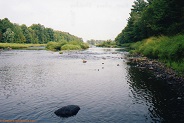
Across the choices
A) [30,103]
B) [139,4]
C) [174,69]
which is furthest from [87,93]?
[139,4]

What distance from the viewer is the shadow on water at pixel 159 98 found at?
1271 centimetres

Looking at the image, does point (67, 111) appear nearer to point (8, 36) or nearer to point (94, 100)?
point (94, 100)

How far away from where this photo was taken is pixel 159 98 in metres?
16.4

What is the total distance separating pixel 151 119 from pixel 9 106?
32.5ft

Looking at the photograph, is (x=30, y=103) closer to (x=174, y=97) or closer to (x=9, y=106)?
(x=9, y=106)

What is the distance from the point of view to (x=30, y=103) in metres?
15.4

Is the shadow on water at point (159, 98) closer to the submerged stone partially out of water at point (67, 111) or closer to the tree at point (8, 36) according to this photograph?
the submerged stone partially out of water at point (67, 111)

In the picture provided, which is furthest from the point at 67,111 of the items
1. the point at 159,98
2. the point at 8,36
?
the point at 8,36

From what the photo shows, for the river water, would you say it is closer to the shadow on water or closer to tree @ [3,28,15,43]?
the shadow on water

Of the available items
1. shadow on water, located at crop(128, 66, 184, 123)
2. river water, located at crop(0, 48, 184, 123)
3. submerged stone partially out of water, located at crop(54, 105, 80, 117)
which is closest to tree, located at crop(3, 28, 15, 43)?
river water, located at crop(0, 48, 184, 123)

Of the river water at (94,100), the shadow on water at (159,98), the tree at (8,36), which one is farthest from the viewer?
the tree at (8,36)

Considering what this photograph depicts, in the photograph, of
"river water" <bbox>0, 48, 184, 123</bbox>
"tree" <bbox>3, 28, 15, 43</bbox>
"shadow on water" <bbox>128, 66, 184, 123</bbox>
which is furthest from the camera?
"tree" <bbox>3, 28, 15, 43</bbox>

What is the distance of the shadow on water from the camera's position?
41.7ft

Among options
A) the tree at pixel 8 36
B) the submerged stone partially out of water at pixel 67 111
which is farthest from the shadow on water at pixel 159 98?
the tree at pixel 8 36
